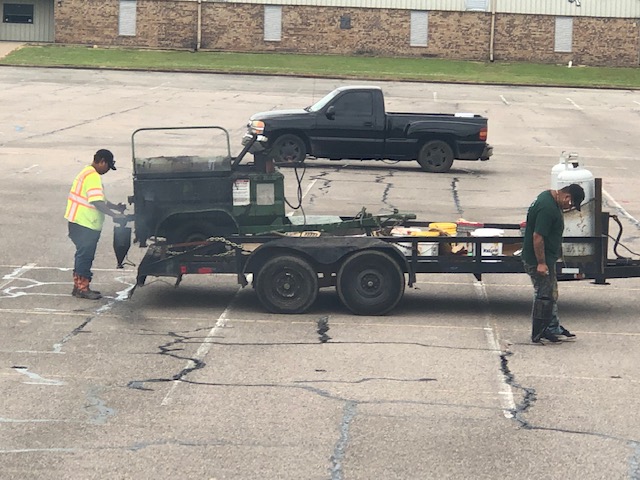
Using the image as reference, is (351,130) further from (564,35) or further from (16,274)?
(564,35)

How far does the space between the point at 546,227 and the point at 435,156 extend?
15477 mm

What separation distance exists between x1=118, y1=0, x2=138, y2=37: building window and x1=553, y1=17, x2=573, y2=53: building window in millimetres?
22249

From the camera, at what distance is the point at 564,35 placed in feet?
214

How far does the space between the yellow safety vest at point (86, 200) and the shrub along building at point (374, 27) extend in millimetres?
51324

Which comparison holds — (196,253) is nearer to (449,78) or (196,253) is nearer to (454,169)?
(454,169)

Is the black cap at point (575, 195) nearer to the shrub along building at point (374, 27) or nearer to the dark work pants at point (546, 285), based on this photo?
the dark work pants at point (546, 285)

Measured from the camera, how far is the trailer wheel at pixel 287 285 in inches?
536

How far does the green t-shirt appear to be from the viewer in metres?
12.4

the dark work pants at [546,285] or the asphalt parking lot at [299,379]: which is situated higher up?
the dark work pants at [546,285]

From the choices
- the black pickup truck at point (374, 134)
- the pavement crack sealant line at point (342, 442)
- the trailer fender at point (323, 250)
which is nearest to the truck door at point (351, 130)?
the black pickup truck at point (374, 134)

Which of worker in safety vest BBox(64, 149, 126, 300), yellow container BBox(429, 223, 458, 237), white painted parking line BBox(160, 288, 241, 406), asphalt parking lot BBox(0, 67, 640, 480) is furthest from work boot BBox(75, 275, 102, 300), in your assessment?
yellow container BBox(429, 223, 458, 237)

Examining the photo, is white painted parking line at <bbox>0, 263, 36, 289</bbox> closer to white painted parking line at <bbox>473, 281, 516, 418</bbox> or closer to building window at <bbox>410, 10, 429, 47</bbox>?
white painted parking line at <bbox>473, 281, 516, 418</bbox>

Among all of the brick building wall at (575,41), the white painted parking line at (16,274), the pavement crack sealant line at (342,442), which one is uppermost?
the brick building wall at (575,41)

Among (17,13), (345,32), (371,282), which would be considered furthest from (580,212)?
(17,13)
